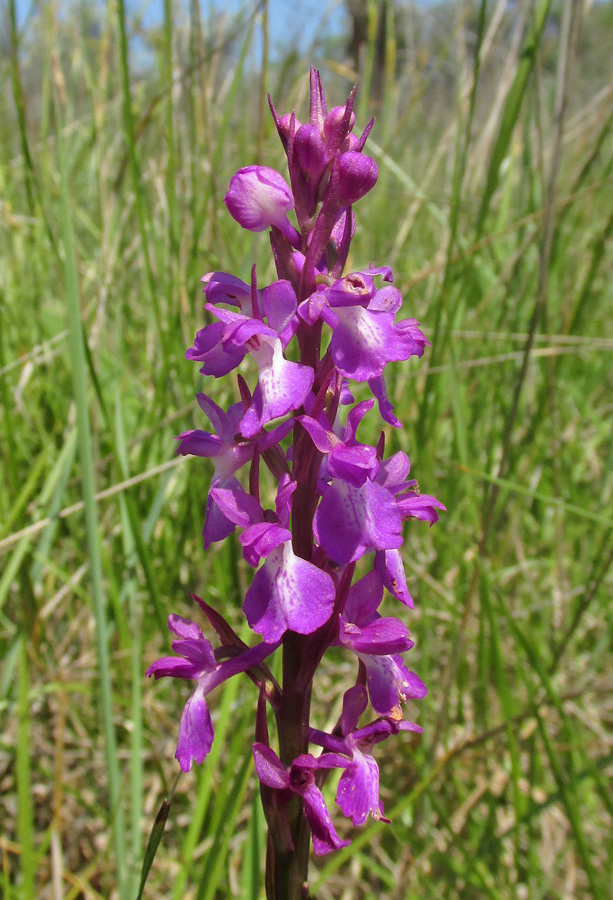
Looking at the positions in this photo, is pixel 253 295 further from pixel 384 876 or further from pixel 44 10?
pixel 44 10

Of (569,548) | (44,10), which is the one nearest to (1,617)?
(44,10)

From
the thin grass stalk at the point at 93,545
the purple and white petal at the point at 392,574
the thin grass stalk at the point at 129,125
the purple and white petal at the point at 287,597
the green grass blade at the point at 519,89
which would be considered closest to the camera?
the purple and white petal at the point at 287,597

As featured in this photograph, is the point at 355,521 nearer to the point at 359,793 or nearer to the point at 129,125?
the point at 359,793

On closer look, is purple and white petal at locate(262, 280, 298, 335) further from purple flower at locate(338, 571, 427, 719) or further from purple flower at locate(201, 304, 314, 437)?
purple flower at locate(338, 571, 427, 719)

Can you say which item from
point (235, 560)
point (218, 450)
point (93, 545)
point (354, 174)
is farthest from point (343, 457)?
point (235, 560)

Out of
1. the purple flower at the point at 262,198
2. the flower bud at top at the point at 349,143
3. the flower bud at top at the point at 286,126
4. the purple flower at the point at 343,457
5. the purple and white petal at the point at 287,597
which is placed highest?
the flower bud at top at the point at 286,126

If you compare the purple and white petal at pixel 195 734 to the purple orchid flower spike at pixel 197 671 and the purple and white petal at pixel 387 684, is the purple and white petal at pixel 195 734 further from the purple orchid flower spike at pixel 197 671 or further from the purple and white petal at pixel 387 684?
the purple and white petal at pixel 387 684

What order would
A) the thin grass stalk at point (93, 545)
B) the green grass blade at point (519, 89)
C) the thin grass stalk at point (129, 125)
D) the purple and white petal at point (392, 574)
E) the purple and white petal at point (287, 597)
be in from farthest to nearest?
the green grass blade at point (519, 89) < the thin grass stalk at point (129, 125) < the thin grass stalk at point (93, 545) < the purple and white petal at point (392, 574) < the purple and white petal at point (287, 597)

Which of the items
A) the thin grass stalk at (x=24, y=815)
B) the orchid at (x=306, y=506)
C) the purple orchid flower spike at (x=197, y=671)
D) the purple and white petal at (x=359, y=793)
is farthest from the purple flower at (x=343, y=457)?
the thin grass stalk at (x=24, y=815)

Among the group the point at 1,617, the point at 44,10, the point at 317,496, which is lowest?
the point at 1,617
